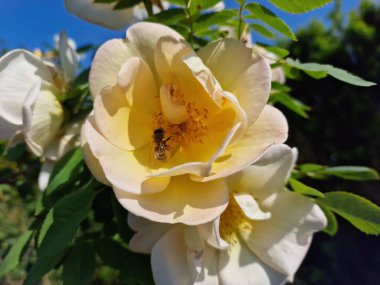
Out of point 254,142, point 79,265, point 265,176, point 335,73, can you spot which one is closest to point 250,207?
point 265,176

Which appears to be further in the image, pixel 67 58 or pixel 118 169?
pixel 67 58

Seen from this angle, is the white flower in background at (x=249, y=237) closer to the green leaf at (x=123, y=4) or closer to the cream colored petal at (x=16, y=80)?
the cream colored petal at (x=16, y=80)

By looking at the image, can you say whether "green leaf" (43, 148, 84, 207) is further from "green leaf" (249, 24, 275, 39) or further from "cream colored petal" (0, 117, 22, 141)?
"green leaf" (249, 24, 275, 39)

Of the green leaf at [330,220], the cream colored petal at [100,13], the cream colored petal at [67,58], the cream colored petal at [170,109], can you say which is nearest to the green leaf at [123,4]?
the cream colored petal at [100,13]

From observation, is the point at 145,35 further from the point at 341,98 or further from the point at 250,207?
the point at 341,98

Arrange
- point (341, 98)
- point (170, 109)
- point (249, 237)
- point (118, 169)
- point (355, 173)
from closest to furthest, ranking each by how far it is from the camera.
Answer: point (118, 169) < point (170, 109) < point (249, 237) < point (355, 173) < point (341, 98)

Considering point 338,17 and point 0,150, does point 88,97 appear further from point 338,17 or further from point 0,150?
point 338,17
